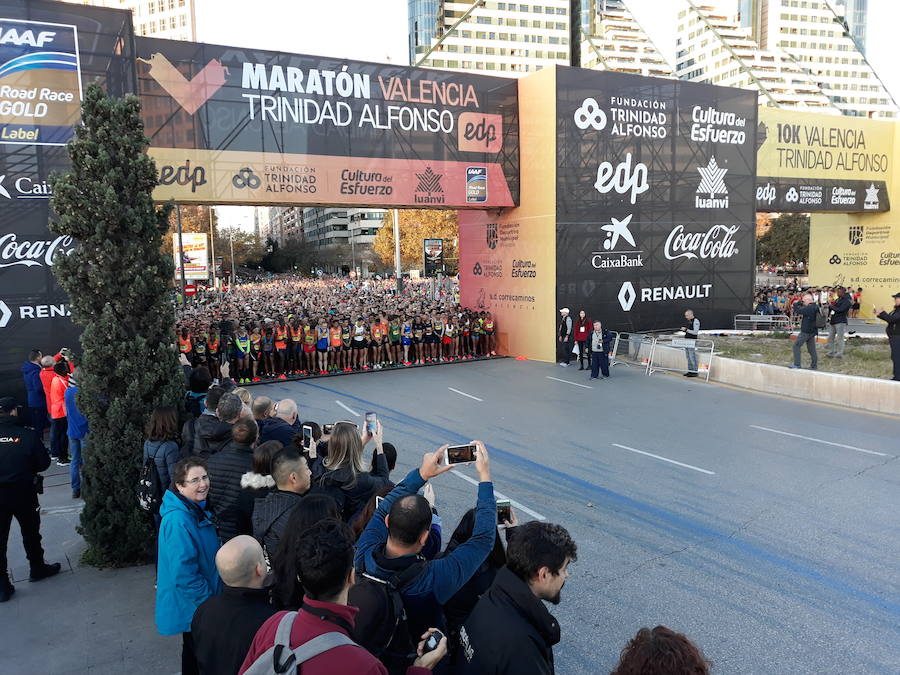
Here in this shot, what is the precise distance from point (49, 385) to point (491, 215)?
14.5m

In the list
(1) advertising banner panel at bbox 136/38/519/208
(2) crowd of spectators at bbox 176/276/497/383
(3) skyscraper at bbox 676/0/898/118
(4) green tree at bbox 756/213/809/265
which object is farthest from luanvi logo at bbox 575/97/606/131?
(3) skyscraper at bbox 676/0/898/118

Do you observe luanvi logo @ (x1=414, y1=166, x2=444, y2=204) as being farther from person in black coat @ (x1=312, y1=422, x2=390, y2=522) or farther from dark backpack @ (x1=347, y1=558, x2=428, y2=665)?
dark backpack @ (x1=347, y1=558, x2=428, y2=665)

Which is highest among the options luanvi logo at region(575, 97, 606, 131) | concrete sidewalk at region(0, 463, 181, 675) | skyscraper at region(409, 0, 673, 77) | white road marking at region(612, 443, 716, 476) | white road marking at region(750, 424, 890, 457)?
skyscraper at region(409, 0, 673, 77)

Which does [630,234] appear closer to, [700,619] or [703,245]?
[703,245]

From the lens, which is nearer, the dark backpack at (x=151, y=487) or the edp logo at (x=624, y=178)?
the dark backpack at (x=151, y=487)

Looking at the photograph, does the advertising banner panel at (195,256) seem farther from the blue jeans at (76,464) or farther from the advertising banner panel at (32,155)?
the blue jeans at (76,464)

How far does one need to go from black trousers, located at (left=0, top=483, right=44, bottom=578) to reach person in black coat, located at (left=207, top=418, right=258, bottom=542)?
207cm

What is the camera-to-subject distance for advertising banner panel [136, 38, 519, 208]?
604 inches

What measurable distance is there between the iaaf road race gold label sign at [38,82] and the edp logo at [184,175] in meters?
2.82

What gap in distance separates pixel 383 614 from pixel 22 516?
4526 millimetres

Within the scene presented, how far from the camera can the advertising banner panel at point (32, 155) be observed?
1177 centimetres

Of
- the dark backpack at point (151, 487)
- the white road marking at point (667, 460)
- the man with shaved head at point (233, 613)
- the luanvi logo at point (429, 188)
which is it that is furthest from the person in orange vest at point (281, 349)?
the man with shaved head at point (233, 613)

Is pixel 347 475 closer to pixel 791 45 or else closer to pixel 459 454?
pixel 459 454

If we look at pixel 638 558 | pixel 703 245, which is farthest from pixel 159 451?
pixel 703 245
